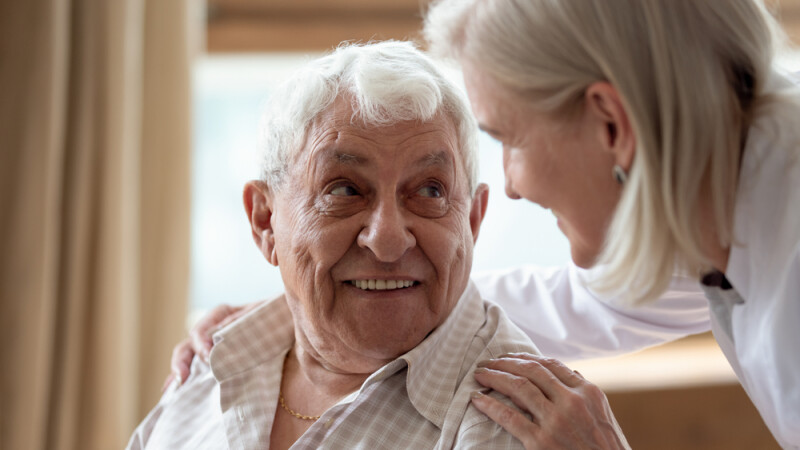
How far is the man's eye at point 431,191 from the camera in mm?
1529

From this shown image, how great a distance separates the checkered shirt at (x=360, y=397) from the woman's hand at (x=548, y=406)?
0.03 metres

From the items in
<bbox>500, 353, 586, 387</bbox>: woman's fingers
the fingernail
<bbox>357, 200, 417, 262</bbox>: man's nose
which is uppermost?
<bbox>357, 200, 417, 262</bbox>: man's nose

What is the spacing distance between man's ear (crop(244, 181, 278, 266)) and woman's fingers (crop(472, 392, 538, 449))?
22.2 inches

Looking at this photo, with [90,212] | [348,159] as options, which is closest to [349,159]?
[348,159]

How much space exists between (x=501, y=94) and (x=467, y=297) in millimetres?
584

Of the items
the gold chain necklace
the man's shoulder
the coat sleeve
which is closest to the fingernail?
the man's shoulder

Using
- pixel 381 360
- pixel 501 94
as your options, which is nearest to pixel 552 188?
pixel 501 94

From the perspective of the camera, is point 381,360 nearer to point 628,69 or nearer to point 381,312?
point 381,312

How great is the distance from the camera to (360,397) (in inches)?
58.6

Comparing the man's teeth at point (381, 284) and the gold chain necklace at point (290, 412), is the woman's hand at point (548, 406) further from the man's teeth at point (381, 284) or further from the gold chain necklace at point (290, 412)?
the gold chain necklace at point (290, 412)

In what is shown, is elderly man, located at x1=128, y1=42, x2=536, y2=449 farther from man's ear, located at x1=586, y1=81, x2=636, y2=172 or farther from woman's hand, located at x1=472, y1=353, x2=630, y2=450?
man's ear, located at x1=586, y1=81, x2=636, y2=172

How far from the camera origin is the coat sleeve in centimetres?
181

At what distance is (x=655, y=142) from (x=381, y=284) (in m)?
0.62

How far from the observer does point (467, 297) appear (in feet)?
5.34
